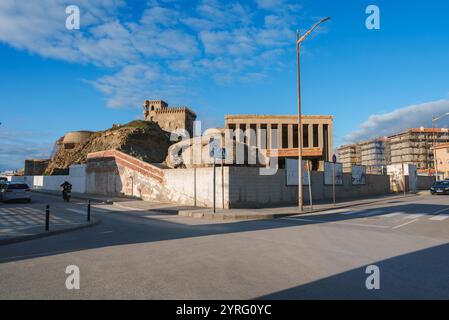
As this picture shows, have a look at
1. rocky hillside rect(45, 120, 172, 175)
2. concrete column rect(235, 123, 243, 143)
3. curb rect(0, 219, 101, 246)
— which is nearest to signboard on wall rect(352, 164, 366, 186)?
concrete column rect(235, 123, 243, 143)

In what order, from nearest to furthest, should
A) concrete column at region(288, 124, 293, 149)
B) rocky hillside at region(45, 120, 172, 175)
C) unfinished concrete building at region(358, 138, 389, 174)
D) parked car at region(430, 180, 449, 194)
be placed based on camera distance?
parked car at region(430, 180, 449, 194), concrete column at region(288, 124, 293, 149), rocky hillside at region(45, 120, 172, 175), unfinished concrete building at region(358, 138, 389, 174)

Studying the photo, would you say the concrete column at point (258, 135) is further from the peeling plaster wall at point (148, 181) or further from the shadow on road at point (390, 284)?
the shadow on road at point (390, 284)

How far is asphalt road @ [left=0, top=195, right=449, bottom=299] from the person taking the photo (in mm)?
4992

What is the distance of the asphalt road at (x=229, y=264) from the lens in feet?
16.4

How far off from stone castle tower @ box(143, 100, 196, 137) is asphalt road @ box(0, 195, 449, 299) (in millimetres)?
98839

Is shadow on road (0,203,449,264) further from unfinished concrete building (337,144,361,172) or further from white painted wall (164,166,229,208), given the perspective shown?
unfinished concrete building (337,144,361,172)

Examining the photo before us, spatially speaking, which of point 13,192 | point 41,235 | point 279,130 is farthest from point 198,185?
point 279,130

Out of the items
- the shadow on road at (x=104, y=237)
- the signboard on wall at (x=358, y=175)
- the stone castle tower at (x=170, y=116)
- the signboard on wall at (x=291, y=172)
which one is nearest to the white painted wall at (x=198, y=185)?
the signboard on wall at (x=291, y=172)

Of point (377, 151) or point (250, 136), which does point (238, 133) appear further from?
point (377, 151)

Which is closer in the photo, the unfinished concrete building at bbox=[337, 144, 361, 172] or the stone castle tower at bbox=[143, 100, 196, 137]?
the stone castle tower at bbox=[143, 100, 196, 137]

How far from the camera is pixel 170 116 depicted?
11075 centimetres

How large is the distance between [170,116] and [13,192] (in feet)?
291
